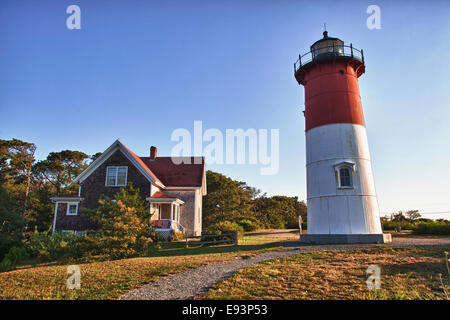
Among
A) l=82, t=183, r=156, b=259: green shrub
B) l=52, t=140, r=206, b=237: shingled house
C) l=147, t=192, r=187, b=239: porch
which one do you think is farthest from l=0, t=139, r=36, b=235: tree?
l=82, t=183, r=156, b=259: green shrub

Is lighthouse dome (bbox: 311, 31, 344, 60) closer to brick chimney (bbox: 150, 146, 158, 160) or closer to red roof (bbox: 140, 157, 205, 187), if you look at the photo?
red roof (bbox: 140, 157, 205, 187)

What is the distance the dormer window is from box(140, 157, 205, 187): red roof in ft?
40.1

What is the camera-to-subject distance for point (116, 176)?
19750mm

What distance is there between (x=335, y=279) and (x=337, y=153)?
978cm

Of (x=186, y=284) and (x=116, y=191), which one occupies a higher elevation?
(x=116, y=191)

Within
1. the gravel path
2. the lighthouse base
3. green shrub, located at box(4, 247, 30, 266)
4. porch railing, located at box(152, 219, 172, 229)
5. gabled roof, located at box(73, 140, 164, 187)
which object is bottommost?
green shrub, located at box(4, 247, 30, 266)

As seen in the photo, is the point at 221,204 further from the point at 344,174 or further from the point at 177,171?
the point at 344,174

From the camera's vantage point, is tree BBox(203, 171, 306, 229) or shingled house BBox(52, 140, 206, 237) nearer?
shingled house BBox(52, 140, 206, 237)

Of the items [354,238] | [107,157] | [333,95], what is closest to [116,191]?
[107,157]

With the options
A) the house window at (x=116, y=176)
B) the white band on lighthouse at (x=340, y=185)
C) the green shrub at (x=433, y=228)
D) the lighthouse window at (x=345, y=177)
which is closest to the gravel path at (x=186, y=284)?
the white band on lighthouse at (x=340, y=185)

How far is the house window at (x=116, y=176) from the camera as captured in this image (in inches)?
772

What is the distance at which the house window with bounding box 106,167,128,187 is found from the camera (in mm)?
19609

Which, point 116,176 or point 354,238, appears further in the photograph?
point 116,176
